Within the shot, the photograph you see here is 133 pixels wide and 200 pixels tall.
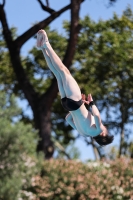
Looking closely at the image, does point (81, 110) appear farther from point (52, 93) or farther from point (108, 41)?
point (108, 41)

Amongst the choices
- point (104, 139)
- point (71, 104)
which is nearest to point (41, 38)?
point (71, 104)

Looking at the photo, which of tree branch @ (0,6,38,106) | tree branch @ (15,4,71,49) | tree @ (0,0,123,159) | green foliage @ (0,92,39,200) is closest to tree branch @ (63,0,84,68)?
tree @ (0,0,123,159)

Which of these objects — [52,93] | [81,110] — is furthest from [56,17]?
[81,110]

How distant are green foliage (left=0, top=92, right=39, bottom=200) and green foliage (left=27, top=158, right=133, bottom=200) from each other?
360 millimetres

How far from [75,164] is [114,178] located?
996 mm

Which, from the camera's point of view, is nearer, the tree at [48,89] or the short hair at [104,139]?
the short hair at [104,139]

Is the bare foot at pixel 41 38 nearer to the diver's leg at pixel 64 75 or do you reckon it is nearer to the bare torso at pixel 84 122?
the diver's leg at pixel 64 75

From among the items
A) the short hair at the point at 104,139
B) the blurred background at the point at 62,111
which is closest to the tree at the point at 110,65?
the blurred background at the point at 62,111

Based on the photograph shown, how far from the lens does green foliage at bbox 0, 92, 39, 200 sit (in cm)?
1240

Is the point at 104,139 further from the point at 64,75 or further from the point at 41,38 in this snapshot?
the point at 41,38

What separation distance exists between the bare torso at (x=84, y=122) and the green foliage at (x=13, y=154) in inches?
285

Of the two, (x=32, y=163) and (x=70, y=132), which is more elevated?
(x=32, y=163)

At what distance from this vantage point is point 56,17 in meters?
16.3

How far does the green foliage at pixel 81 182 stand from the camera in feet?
41.6
